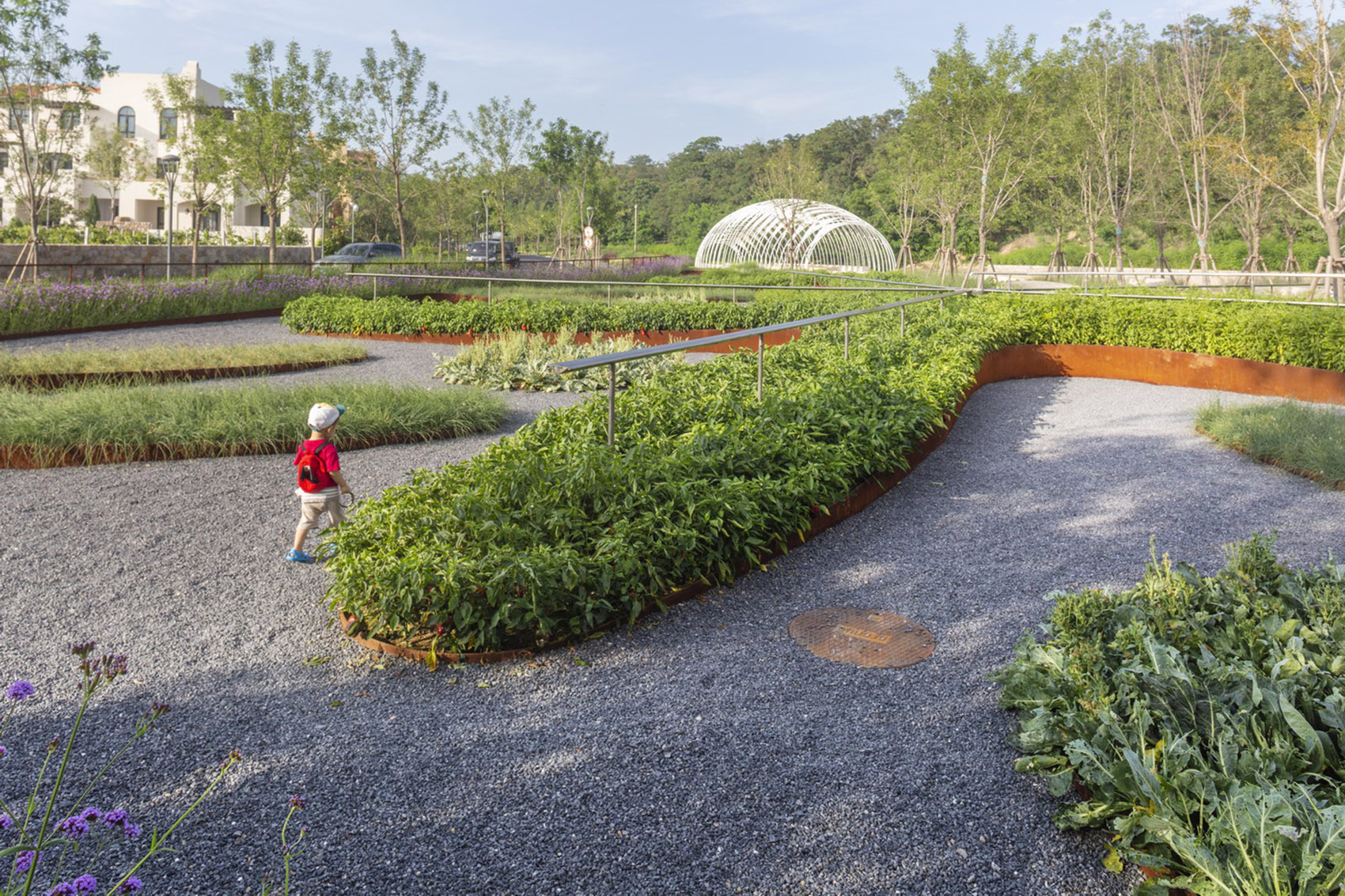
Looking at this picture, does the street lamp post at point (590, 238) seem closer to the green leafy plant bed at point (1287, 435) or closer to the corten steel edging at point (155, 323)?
the corten steel edging at point (155, 323)

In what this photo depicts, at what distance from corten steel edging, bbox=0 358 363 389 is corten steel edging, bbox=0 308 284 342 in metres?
5.78

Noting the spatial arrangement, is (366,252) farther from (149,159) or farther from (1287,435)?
(1287,435)

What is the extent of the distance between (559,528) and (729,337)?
7.18 ft

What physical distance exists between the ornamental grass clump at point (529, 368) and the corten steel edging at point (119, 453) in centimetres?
378

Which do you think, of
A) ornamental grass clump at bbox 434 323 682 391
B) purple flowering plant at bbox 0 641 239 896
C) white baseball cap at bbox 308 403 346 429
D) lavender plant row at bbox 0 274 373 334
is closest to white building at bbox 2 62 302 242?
lavender plant row at bbox 0 274 373 334

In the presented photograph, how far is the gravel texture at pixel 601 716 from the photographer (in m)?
2.61

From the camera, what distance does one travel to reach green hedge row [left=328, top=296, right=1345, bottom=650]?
392cm

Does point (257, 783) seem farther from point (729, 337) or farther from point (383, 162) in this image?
point (383, 162)

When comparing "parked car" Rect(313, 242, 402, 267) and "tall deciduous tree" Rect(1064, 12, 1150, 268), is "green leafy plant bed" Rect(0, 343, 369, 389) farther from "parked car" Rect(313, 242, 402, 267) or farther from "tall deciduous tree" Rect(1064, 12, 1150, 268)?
"tall deciduous tree" Rect(1064, 12, 1150, 268)

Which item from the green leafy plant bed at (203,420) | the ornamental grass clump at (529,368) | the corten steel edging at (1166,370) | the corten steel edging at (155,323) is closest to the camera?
the green leafy plant bed at (203,420)

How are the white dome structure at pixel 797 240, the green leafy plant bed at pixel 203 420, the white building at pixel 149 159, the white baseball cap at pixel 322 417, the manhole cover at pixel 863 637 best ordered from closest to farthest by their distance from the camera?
the manhole cover at pixel 863 637 → the white baseball cap at pixel 322 417 → the green leafy plant bed at pixel 203 420 → the white dome structure at pixel 797 240 → the white building at pixel 149 159

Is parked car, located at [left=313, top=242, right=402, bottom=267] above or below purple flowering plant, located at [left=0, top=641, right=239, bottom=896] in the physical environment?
above

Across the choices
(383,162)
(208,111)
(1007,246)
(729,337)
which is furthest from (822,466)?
A: (1007,246)

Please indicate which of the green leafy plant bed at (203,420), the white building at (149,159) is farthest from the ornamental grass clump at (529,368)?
the white building at (149,159)
